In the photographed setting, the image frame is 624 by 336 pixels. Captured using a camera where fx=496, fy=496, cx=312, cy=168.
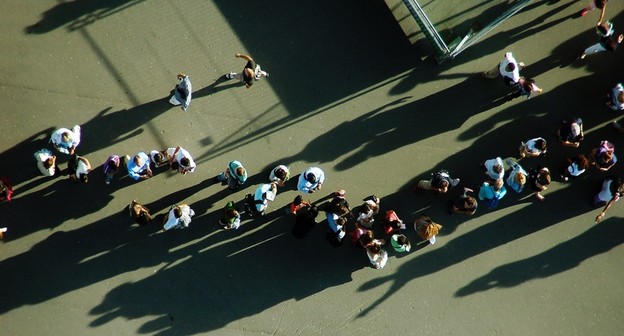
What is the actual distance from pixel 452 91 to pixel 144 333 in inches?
282

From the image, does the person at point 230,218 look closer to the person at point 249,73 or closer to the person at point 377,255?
the person at point 249,73

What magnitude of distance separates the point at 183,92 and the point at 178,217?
82.9 inches

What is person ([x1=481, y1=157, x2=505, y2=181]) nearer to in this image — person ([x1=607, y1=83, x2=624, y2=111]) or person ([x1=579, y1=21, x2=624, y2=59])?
person ([x1=607, y1=83, x2=624, y2=111])

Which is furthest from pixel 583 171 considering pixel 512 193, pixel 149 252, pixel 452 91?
pixel 149 252

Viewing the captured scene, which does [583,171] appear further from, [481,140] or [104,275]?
[104,275]

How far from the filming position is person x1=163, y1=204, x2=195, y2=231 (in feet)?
27.3

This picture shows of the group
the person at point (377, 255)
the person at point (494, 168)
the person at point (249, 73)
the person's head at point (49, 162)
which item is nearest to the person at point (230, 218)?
the person at point (249, 73)

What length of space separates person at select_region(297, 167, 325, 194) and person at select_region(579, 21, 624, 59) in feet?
17.6

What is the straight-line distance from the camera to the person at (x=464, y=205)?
28.6 ft

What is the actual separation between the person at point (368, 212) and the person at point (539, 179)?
9.32 ft

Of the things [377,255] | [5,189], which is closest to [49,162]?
[5,189]

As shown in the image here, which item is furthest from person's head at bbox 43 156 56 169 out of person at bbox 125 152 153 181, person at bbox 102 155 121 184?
person at bbox 125 152 153 181

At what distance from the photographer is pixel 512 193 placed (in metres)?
9.41

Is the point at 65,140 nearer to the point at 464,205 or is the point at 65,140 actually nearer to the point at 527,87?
the point at 464,205
